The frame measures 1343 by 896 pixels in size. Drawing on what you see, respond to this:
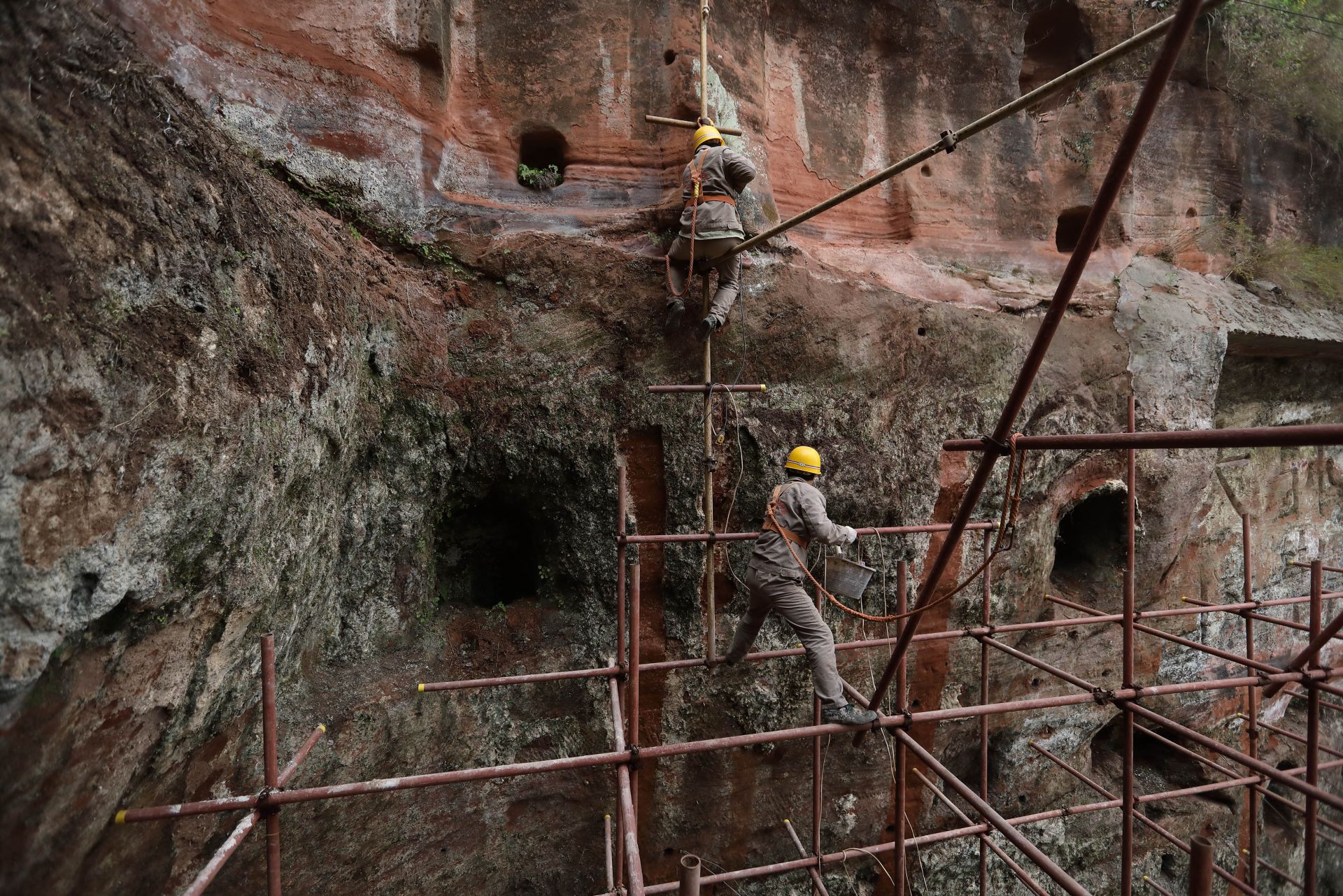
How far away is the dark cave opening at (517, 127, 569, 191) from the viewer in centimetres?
561

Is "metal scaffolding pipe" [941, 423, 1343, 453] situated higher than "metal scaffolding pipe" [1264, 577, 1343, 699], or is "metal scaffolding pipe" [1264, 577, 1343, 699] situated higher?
"metal scaffolding pipe" [941, 423, 1343, 453]

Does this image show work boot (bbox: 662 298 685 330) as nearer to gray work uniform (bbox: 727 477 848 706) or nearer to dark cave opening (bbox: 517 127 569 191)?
gray work uniform (bbox: 727 477 848 706)

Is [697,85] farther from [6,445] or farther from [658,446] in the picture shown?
[6,445]

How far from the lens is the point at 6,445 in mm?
1922

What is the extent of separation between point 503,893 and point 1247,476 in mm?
→ 8869

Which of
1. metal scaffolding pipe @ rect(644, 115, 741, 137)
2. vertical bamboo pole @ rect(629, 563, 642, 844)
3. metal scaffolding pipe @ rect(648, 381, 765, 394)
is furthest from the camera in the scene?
metal scaffolding pipe @ rect(644, 115, 741, 137)

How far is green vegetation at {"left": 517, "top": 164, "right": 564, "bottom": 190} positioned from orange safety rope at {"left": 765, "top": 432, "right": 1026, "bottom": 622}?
3.71 meters

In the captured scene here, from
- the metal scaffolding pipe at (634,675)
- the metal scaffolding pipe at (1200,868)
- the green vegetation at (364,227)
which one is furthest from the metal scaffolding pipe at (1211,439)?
the green vegetation at (364,227)

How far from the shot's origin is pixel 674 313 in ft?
15.6

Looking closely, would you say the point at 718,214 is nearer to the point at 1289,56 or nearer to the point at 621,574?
the point at 621,574

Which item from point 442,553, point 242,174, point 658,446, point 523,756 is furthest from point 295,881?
point 242,174

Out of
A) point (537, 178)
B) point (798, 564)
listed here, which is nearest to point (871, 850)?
point (798, 564)

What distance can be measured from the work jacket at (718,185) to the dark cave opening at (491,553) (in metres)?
2.61

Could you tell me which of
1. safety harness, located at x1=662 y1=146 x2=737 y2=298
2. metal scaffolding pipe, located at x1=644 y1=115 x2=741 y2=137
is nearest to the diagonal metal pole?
safety harness, located at x1=662 y1=146 x2=737 y2=298
